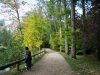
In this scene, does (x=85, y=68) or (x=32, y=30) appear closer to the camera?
(x=85, y=68)

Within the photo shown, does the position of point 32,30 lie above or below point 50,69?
above

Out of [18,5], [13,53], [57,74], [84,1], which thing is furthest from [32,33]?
[57,74]

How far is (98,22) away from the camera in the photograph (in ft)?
78.6

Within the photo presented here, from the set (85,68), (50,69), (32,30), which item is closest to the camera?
(50,69)

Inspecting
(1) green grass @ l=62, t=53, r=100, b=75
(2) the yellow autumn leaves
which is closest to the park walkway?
(1) green grass @ l=62, t=53, r=100, b=75

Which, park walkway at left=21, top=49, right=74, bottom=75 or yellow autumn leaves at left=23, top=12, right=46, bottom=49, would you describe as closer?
park walkway at left=21, top=49, right=74, bottom=75

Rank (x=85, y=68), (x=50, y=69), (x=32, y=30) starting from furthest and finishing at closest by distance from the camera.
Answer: (x=32, y=30) → (x=85, y=68) → (x=50, y=69)

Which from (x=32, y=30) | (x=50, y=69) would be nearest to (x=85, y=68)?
(x=50, y=69)

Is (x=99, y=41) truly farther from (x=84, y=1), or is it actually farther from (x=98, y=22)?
(x=84, y=1)

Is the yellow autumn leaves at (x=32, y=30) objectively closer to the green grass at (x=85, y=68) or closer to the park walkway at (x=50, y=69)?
the park walkway at (x=50, y=69)

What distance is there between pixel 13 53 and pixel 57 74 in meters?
10.1

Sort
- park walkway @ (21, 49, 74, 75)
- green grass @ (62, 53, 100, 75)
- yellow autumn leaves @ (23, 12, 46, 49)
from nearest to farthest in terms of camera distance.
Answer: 1. park walkway @ (21, 49, 74, 75)
2. green grass @ (62, 53, 100, 75)
3. yellow autumn leaves @ (23, 12, 46, 49)

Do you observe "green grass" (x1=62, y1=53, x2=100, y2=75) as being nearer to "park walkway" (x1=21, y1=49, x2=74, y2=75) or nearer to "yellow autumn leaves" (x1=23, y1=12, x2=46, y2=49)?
"park walkway" (x1=21, y1=49, x2=74, y2=75)

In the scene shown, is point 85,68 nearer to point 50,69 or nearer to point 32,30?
point 50,69
